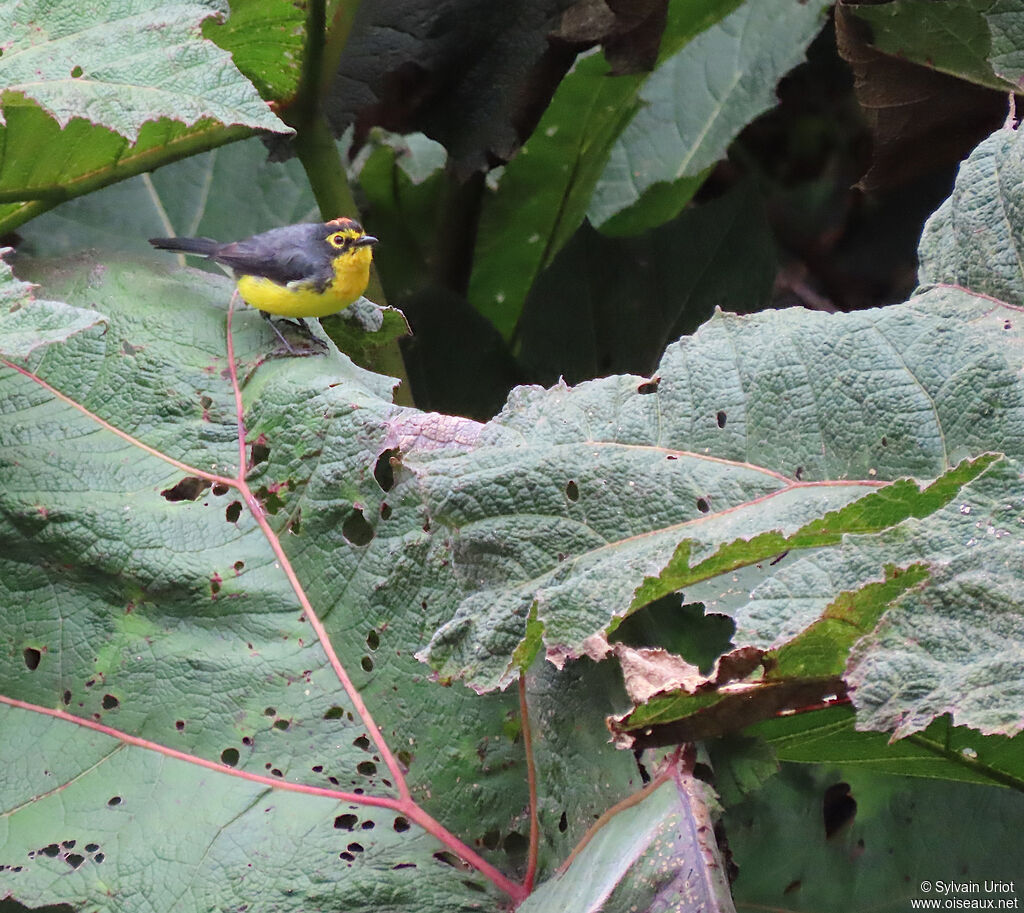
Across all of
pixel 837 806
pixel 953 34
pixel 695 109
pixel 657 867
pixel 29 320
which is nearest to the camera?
pixel 657 867

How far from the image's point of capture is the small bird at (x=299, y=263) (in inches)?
79.6

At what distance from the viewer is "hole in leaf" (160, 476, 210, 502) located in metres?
1.70

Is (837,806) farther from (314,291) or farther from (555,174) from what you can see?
(555,174)

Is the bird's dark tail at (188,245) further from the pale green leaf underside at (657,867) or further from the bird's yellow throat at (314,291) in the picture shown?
the pale green leaf underside at (657,867)

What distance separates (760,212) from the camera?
8.38 ft

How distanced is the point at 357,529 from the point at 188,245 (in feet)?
3.97

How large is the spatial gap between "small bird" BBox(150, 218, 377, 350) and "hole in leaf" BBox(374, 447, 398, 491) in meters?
0.43

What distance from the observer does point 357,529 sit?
1633mm

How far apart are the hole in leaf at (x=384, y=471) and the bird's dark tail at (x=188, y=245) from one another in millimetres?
1094

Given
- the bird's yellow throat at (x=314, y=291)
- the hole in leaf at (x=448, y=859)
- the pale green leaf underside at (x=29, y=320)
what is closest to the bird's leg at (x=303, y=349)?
the bird's yellow throat at (x=314, y=291)

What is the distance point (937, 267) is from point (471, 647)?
33.4 inches

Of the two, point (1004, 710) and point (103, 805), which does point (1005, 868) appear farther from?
point (103, 805)

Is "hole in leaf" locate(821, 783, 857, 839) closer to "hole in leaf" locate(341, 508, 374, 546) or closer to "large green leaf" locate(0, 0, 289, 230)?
"hole in leaf" locate(341, 508, 374, 546)

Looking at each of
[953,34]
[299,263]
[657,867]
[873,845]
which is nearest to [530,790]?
[657,867]
